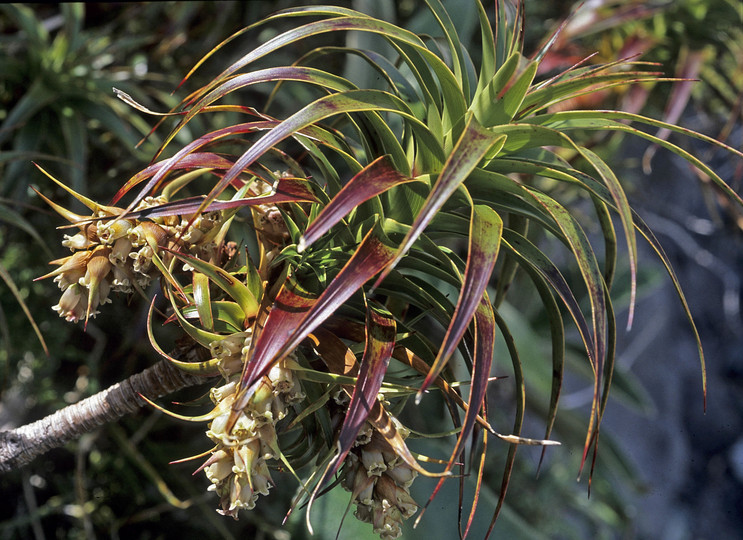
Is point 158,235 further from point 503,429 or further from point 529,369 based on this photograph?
point 503,429

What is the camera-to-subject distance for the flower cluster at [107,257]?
0.39m

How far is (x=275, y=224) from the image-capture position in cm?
43

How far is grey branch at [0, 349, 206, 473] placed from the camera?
43 centimetres

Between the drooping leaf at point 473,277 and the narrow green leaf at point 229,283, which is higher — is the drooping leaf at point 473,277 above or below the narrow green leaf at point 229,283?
above

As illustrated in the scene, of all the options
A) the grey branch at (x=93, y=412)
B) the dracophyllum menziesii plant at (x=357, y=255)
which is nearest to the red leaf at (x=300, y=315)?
the dracophyllum menziesii plant at (x=357, y=255)

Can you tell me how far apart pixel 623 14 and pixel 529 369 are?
0.77 m

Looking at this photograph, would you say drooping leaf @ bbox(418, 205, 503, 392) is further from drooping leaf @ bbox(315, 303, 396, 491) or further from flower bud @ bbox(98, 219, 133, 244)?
flower bud @ bbox(98, 219, 133, 244)

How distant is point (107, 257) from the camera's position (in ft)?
1.30

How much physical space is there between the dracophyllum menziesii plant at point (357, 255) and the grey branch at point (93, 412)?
0.03 meters

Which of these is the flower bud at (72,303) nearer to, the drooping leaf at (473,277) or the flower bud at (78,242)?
the flower bud at (78,242)

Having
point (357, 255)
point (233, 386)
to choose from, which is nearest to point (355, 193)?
point (357, 255)

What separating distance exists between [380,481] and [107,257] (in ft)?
0.76

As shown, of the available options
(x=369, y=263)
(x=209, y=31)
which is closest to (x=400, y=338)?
(x=369, y=263)

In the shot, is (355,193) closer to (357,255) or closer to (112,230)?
(357,255)
